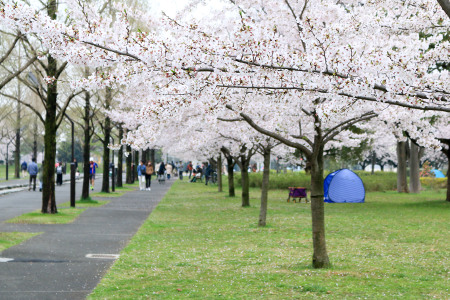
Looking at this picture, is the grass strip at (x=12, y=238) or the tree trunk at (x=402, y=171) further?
the tree trunk at (x=402, y=171)

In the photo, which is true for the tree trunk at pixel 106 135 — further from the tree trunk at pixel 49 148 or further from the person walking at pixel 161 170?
the person walking at pixel 161 170

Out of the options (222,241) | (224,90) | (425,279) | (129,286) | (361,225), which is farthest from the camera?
(361,225)

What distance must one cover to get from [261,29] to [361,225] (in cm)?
1218

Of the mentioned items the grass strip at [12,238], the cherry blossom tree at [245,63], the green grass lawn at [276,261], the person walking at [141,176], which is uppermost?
the cherry blossom tree at [245,63]

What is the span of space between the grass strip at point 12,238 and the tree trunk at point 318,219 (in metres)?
5.94

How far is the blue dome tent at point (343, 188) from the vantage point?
28.7m

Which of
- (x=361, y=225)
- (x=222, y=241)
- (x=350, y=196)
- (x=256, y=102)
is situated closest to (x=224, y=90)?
(x=256, y=102)

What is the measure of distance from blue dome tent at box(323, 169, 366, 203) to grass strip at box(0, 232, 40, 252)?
18.1 meters

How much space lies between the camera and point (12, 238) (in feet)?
40.7

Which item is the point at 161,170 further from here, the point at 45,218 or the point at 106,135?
the point at 45,218

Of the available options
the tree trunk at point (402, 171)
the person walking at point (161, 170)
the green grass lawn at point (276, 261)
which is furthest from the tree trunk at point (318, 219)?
the person walking at point (161, 170)

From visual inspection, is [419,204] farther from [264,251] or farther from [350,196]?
[264,251]

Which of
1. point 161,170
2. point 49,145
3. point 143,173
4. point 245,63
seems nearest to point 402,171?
point 143,173

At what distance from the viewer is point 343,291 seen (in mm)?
7480
